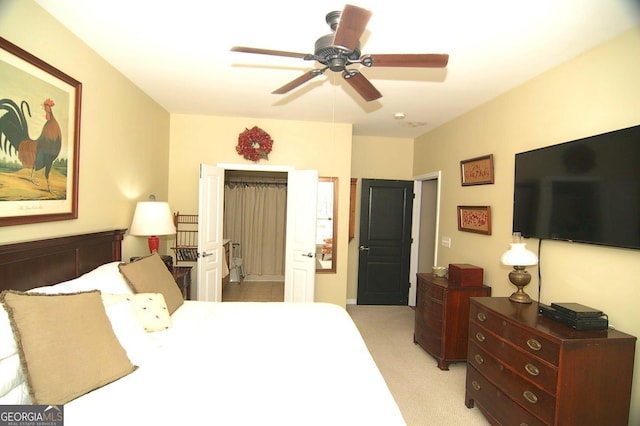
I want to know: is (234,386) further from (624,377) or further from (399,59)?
(624,377)

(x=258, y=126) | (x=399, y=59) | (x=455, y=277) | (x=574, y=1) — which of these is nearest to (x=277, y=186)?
(x=258, y=126)

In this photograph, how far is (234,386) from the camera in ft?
4.31

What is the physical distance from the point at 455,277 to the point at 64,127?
3.48 m

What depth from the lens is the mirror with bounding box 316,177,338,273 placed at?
4191mm

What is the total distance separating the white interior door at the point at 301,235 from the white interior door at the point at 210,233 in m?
0.91

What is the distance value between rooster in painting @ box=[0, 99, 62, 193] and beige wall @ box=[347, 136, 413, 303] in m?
3.70

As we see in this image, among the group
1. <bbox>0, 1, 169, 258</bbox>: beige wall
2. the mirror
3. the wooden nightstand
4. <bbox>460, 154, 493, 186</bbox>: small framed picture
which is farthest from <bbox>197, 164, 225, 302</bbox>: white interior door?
<bbox>460, 154, 493, 186</bbox>: small framed picture

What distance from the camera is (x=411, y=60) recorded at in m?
1.60

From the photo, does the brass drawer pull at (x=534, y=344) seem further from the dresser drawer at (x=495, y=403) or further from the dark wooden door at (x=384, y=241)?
the dark wooden door at (x=384, y=241)

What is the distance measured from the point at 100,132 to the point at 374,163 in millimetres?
3618

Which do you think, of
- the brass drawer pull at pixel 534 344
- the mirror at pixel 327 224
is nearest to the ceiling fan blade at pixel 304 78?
the brass drawer pull at pixel 534 344

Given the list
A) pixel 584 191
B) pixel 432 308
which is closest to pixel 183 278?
pixel 432 308

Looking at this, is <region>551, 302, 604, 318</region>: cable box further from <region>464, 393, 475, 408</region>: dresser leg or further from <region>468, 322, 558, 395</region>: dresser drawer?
<region>464, 393, 475, 408</region>: dresser leg

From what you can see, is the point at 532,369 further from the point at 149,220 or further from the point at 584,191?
the point at 149,220
